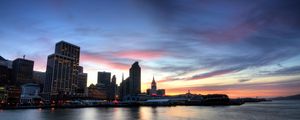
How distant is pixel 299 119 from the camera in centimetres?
10831

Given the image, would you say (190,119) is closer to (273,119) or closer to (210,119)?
(210,119)

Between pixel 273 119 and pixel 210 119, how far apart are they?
2856 centimetres

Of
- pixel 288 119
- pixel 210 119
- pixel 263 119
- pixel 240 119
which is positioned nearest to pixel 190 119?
pixel 210 119

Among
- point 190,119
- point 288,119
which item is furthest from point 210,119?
point 288,119

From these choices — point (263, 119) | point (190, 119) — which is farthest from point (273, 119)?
point (190, 119)

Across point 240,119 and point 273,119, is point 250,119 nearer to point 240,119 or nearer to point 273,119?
point 240,119

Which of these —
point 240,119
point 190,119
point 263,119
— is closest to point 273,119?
point 263,119

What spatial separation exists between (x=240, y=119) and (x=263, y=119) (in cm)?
1082

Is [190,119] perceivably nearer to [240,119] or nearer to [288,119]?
[240,119]

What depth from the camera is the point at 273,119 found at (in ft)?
355

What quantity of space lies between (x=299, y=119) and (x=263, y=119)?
16.3 metres

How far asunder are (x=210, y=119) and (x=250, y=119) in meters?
17.2

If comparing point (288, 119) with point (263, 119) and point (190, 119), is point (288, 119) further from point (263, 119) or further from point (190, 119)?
point (190, 119)

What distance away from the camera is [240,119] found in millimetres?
104938
